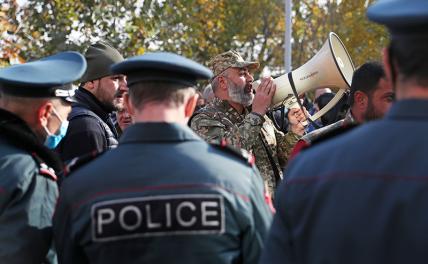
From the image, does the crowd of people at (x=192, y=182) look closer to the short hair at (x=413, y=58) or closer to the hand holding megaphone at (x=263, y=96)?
the short hair at (x=413, y=58)

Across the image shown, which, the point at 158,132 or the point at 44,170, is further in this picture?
the point at 44,170

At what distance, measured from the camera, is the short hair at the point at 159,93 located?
3023mm

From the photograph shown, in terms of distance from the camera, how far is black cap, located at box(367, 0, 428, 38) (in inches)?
95.5

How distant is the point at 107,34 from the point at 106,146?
7.45 metres

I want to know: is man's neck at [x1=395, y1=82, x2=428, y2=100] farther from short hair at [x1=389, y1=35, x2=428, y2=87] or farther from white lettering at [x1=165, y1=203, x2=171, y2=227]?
white lettering at [x1=165, y1=203, x2=171, y2=227]

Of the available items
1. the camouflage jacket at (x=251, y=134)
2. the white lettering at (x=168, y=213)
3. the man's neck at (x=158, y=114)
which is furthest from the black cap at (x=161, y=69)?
the camouflage jacket at (x=251, y=134)

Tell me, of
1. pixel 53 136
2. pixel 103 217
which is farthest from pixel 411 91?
pixel 53 136

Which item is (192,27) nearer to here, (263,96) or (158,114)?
(263,96)

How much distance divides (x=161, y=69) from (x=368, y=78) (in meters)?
2.13

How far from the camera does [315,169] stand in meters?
2.50

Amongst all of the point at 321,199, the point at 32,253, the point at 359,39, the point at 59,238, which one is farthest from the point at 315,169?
the point at 359,39

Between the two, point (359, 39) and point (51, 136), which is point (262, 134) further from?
point (359, 39)

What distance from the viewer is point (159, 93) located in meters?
3.02

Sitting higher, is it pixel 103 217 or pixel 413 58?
pixel 413 58
